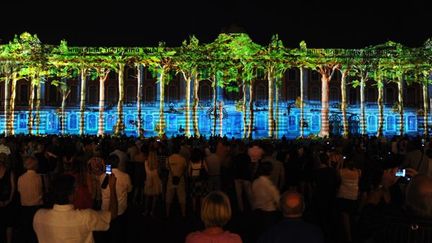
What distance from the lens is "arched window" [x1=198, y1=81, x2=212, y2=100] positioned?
6600cm

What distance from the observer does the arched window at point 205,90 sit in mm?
66000

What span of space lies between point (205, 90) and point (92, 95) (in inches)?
553

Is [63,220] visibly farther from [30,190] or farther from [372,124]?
[372,124]

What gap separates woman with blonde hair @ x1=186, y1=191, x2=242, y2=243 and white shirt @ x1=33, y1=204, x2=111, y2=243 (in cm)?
123

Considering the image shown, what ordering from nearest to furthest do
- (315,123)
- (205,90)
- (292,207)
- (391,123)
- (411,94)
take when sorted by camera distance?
(292,207)
(315,123)
(391,123)
(205,90)
(411,94)

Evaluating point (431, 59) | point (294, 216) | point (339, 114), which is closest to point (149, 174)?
point (294, 216)

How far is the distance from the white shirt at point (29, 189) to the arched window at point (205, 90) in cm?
5600

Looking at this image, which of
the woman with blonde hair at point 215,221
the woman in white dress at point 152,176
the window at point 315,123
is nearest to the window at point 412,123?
the window at point 315,123

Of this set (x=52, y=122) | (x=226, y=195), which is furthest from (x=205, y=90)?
(x=226, y=195)

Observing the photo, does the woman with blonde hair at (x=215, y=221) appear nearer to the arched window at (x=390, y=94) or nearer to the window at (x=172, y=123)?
the window at (x=172, y=123)

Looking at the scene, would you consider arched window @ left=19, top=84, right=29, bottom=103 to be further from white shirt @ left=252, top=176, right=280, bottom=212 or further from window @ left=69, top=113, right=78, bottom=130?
white shirt @ left=252, top=176, right=280, bottom=212

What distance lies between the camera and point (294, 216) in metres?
5.25

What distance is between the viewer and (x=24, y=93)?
67.6 metres

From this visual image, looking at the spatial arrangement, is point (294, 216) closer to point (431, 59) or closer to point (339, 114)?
point (431, 59)
